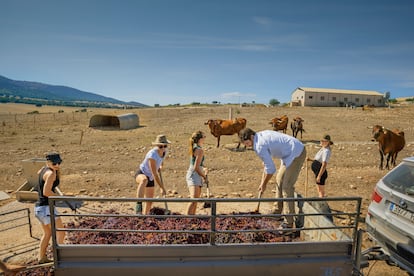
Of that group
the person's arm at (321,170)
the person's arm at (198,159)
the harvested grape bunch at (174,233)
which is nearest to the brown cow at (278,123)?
the person's arm at (321,170)

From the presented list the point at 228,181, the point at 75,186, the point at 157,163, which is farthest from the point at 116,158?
the point at 157,163

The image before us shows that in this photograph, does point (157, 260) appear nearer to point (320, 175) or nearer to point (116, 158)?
point (320, 175)

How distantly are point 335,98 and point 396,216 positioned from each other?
54.5m

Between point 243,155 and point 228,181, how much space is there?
3914 millimetres

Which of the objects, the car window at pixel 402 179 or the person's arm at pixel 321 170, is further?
the person's arm at pixel 321 170

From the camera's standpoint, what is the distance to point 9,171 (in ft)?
33.3

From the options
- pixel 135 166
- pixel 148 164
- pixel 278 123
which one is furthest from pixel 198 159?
pixel 278 123

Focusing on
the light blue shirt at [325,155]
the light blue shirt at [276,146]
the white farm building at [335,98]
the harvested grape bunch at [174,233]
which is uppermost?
the white farm building at [335,98]

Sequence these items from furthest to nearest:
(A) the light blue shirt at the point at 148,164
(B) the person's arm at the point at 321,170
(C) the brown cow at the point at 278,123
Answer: (C) the brown cow at the point at 278,123 < (B) the person's arm at the point at 321,170 < (A) the light blue shirt at the point at 148,164

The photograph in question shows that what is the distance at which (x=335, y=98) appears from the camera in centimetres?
5266

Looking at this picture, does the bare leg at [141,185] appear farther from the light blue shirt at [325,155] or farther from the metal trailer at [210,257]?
the light blue shirt at [325,155]

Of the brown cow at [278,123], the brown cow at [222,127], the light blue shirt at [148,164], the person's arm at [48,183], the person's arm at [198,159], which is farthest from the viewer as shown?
the brown cow at [278,123]

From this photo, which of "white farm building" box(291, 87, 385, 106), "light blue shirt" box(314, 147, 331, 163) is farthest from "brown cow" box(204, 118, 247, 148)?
"white farm building" box(291, 87, 385, 106)

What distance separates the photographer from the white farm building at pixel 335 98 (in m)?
51.4
